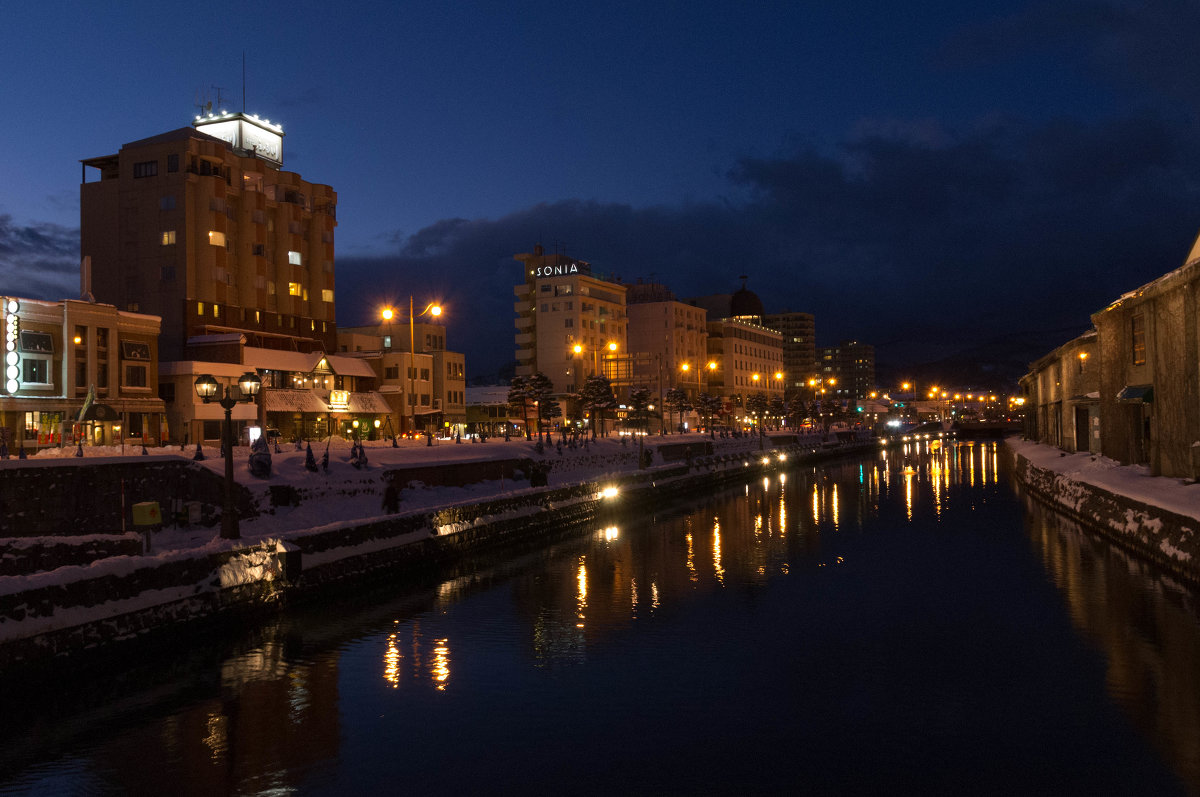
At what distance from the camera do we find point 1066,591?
983 inches

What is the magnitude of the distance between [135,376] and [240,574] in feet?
165

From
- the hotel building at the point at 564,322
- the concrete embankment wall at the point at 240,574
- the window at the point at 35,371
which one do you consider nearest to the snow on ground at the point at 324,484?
the concrete embankment wall at the point at 240,574

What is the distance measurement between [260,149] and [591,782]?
3940 inches

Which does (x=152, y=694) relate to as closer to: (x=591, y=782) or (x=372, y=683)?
(x=372, y=683)

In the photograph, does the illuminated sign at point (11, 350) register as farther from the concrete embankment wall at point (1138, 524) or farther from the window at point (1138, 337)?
the window at point (1138, 337)

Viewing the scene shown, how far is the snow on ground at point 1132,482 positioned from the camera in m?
27.2

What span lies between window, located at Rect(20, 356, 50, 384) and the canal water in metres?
41.0

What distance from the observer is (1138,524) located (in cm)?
2984

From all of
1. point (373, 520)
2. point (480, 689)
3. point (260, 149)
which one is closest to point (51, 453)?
point (373, 520)

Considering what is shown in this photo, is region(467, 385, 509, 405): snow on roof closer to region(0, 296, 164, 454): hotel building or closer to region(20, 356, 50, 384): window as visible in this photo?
region(0, 296, 164, 454): hotel building

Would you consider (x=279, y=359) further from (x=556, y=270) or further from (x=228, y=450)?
(x=556, y=270)

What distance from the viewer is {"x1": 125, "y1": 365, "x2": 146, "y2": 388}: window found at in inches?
2530

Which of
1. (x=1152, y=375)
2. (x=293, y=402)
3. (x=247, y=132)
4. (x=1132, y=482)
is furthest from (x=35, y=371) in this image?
(x=1152, y=375)

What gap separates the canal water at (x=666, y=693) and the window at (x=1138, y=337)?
14.0 meters
